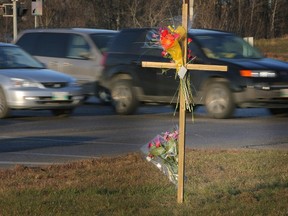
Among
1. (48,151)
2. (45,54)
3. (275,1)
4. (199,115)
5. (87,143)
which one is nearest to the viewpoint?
(48,151)

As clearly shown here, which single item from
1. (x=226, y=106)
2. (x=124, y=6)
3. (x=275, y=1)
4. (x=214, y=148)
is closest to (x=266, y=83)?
(x=226, y=106)

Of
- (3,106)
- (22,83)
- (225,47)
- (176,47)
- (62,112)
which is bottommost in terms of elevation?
(62,112)

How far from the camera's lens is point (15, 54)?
15.9 metres

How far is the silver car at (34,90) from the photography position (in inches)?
572

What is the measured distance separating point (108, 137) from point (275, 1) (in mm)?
51460

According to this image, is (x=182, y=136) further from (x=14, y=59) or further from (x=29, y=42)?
(x=29, y=42)

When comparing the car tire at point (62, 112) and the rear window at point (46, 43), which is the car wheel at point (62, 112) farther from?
the rear window at point (46, 43)

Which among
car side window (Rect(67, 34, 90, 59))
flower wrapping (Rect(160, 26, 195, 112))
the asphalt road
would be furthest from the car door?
flower wrapping (Rect(160, 26, 195, 112))

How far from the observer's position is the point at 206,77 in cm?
1488

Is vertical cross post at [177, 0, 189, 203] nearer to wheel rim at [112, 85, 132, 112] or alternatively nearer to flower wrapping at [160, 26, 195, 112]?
flower wrapping at [160, 26, 195, 112]

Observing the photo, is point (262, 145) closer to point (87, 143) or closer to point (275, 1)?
point (87, 143)

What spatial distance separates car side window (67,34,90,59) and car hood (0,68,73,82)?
3.06 metres

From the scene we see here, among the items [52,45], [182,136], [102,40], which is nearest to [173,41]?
[182,136]

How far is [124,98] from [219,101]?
226cm
